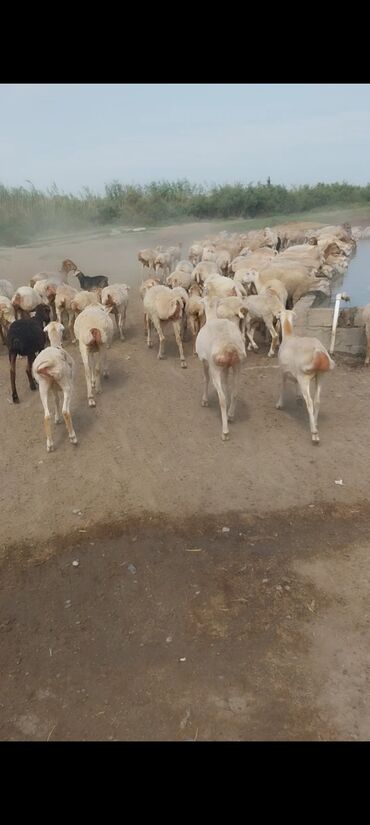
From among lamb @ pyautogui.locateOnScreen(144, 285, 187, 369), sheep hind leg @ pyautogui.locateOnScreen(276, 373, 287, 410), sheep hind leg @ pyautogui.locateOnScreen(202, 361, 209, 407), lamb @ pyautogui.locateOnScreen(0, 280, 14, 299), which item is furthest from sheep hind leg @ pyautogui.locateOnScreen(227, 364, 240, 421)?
Result: lamb @ pyautogui.locateOnScreen(0, 280, 14, 299)

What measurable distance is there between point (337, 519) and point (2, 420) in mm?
5760

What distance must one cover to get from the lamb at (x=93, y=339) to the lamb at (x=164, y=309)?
1132 millimetres

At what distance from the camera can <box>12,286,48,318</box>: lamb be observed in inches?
476

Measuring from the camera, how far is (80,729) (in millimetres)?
4027

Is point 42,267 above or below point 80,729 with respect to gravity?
above

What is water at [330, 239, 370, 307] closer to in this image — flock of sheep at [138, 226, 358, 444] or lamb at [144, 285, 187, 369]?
flock of sheep at [138, 226, 358, 444]

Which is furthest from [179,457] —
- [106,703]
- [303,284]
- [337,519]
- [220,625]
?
[303,284]

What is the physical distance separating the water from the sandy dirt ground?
5.53 m

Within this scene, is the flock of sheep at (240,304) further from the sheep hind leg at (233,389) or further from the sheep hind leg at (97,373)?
the sheep hind leg at (97,373)

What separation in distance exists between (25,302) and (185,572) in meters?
8.47

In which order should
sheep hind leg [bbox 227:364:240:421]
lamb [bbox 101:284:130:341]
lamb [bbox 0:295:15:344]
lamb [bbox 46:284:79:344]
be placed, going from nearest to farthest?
sheep hind leg [bbox 227:364:240:421] < lamb [bbox 0:295:15:344] < lamb [bbox 101:284:130:341] < lamb [bbox 46:284:79:344]

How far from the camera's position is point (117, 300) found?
39.5 feet

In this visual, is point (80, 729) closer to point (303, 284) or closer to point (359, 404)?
point (359, 404)

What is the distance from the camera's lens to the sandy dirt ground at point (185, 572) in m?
4.16
